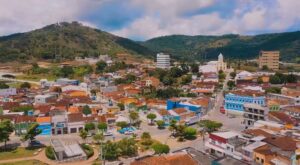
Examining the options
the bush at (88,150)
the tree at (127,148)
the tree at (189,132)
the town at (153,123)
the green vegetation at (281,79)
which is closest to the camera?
the town at (153,123)

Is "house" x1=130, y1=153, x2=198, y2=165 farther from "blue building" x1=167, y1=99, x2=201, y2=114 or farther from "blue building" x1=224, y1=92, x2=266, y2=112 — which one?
"blue building" x1=224, y1=92, x2=266, y2=112

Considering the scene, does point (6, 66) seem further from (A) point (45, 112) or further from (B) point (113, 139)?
(B) point (113, 139)

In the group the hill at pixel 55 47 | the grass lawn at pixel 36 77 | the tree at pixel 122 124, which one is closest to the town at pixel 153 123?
the tree at pixel 122 124

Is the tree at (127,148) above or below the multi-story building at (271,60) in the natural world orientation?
below

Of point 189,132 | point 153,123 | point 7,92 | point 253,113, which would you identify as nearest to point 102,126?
point 153,123

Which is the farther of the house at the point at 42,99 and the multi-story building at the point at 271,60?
the multi-story building at the point at 271,60

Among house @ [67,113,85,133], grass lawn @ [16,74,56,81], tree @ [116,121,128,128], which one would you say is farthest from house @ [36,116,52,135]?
grass lawn @ [16,74,56,81]

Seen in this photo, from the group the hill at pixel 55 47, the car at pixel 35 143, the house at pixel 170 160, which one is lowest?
the car at pixel 35 143

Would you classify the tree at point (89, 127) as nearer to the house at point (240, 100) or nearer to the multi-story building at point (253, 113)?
the multi-story building at point (253, 113)
